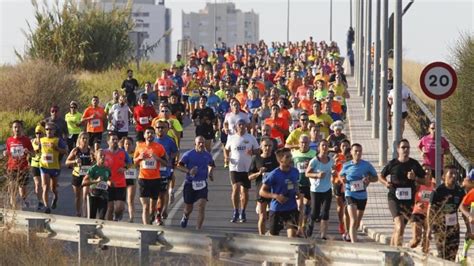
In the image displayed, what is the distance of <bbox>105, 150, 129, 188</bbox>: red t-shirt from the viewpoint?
2112 cm

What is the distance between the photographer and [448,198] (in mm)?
16969

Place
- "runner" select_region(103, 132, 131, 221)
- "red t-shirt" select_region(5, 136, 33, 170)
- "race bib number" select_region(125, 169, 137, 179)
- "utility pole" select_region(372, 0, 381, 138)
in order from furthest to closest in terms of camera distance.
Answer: "utility pole" select_region(372, 0, 381, 138)
"red t-shirt" select_region(5, 136, 33, 170)
"race bib number" select_region(125, 169, 137, 179)
"runner" select_region(103, 132, 131, 221)

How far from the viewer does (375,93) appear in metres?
37.6

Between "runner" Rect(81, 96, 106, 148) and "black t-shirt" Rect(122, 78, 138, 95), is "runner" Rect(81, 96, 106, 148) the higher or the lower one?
the lower one

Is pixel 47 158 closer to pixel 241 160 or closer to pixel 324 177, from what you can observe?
pixel 241 160

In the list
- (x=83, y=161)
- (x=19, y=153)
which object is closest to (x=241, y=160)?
(x=83, y=161)

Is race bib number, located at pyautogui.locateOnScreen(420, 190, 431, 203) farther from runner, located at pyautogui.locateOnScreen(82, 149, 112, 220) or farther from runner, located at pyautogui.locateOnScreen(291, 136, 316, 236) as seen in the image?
runner, located at pyautogui.locateOnScreen(82, 149, 112, 220)

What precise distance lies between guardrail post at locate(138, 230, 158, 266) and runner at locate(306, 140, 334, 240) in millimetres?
5646

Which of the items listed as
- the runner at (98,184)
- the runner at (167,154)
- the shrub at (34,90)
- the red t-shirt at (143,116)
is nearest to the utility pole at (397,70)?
the red t-shirt at (143,116)

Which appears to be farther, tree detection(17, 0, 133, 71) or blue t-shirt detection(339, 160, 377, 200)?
tree detection(17, 0, 133, 71)

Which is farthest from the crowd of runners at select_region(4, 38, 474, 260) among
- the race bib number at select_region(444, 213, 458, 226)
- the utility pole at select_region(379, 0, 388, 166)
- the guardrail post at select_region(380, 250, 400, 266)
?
the utility pole at select_region(379, 0, 388, 166)

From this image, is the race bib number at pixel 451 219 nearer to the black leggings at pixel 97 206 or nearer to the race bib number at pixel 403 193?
the race bib number at pixel 403 193

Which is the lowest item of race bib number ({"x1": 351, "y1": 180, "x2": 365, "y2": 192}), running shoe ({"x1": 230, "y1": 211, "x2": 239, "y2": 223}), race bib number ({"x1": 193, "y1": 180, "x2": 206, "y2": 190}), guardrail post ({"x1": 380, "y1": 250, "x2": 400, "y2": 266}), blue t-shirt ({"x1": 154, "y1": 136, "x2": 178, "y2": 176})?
running shoe ({"x1": 230, "y1": 211, "x2": 239, "y2": 223})

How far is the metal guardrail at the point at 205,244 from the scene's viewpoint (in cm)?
1323
